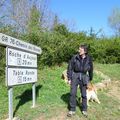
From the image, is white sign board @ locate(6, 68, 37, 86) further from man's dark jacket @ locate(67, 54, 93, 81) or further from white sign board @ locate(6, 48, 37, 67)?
man's dark jacket @ locate(67, 54, 93, 81)

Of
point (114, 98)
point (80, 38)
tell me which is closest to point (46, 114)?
point (114, 98)

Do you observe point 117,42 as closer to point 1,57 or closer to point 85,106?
point 1,57

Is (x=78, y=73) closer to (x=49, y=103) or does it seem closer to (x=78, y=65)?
(x=78, y=65)

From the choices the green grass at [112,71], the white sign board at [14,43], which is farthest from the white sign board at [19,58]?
the green grass at [112,71]

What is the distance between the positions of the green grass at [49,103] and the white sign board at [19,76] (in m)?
0.86

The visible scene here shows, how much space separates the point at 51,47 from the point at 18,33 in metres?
1.78

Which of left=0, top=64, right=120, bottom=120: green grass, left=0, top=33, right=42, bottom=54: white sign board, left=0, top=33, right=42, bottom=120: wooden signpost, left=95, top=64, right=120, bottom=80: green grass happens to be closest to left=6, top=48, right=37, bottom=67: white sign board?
left=0, top=33, right=42, bottom=120: wooden signpost

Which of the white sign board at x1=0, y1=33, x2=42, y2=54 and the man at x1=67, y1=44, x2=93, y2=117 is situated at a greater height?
the white sign board at x1=0, y1=33, x2=42, y2=54

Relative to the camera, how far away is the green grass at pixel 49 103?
31.9 feet

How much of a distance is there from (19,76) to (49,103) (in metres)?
1.70

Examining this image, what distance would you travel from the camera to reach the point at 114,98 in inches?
482

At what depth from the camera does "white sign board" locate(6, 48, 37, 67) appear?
29.2 feet

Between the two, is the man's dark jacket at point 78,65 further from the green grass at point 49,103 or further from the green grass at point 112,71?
the green grass at point 112,71

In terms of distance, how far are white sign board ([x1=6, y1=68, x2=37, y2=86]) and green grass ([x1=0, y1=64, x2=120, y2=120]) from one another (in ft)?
2.83
